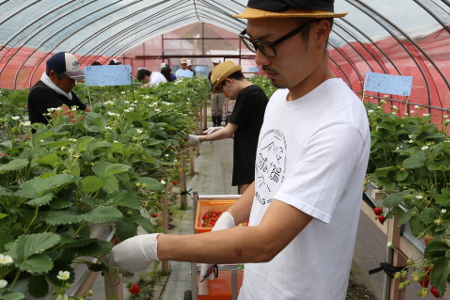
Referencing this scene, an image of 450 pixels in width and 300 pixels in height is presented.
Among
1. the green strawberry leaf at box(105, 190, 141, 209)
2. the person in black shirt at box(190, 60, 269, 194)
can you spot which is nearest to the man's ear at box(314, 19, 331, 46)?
the green strawberry leaf at box(105, 190, 141, 209)

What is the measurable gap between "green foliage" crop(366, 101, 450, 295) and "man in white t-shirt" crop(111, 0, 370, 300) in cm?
52

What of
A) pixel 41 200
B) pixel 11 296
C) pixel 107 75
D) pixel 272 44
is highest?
pixel 272 44

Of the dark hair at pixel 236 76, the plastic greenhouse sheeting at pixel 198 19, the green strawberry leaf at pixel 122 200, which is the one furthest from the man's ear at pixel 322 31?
the plastic greenhouse sheeting at pixel 198 19

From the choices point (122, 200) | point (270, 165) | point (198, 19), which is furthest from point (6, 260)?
point (198, 19)

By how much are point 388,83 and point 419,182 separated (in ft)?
5.92

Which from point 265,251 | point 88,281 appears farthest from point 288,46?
point 88,281

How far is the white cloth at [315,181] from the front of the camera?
109 centimetres

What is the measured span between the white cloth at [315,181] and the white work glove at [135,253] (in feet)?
1.27

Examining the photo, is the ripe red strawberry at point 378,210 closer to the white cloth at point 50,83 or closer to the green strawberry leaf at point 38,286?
the green strawberry leaf at point 38,286

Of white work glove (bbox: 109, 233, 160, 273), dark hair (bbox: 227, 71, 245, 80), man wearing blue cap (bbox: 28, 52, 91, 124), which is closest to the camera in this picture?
white work glove (bbox: 109, 233, 160, 273)

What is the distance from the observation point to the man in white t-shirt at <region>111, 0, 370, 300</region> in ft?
3.60

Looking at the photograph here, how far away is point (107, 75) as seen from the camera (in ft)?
12.3

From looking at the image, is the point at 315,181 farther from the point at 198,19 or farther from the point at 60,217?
the point at 198,19

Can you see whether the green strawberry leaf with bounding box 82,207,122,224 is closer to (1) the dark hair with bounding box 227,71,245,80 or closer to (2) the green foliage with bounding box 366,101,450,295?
(2) the green foliage with bounding box 366,101,450,295
